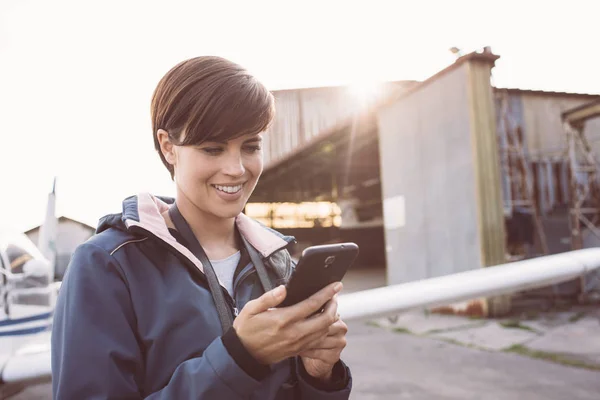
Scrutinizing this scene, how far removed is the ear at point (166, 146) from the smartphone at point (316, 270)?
1.50ft

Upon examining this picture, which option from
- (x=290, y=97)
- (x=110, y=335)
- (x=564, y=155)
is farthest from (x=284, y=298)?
(x=290, y=97)

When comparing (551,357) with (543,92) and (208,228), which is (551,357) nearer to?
(208,228)

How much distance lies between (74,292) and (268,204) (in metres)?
24.9

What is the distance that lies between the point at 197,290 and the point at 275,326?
9.7 inches

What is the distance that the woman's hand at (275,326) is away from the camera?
807 mm

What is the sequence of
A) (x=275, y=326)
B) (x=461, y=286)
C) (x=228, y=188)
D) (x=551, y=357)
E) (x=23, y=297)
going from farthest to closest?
(x=551, y=357) → (x=23, y=297) → (x=461, y=286) → (x=228, y=188) → (x=275, y=326)

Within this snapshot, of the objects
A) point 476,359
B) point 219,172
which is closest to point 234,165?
point 219,172

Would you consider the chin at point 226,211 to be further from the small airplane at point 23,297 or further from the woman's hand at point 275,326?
the small airplane at point 23,297

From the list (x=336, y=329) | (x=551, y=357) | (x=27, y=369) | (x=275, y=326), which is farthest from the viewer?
(x=551, y=357)

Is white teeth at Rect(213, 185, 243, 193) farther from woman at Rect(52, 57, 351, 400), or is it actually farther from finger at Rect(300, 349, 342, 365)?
finger at Rect(300, 349, 342, 365)

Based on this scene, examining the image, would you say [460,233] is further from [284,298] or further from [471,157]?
[284,298]

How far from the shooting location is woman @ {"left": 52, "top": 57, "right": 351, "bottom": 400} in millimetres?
818

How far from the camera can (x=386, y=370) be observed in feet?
15.8

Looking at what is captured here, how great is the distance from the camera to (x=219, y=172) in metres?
1.05
